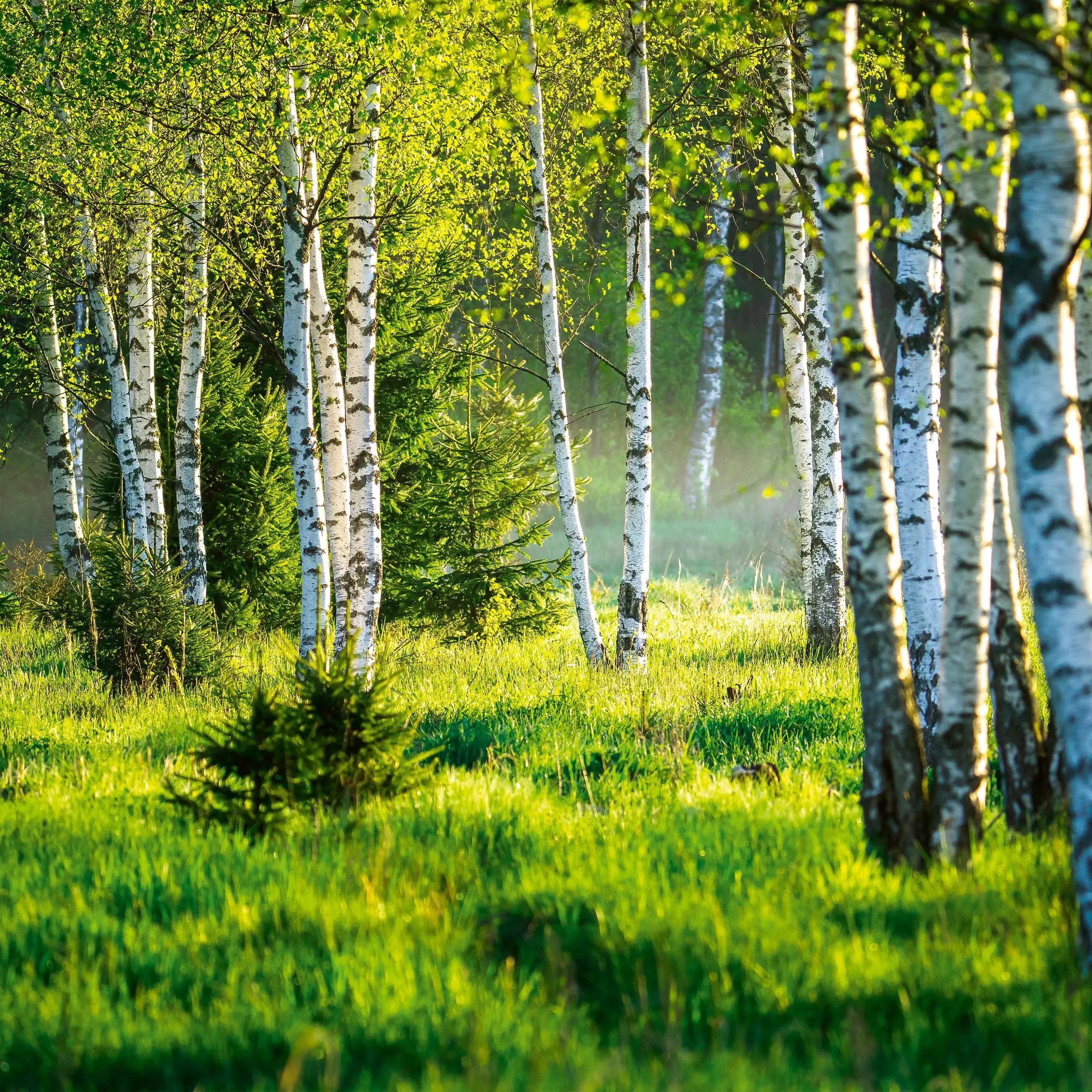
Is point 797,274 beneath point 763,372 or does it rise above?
beneath

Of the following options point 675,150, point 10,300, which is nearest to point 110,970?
point 675,150

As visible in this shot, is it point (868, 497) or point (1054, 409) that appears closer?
point (1054, 409)

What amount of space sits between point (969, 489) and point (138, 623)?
7.59 meters

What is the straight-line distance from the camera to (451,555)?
12586 millimetres

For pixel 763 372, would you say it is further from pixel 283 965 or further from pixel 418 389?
pixel 283 965

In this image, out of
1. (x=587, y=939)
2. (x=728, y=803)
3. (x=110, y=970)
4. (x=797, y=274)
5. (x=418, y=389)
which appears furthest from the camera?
(x=418, y=389)

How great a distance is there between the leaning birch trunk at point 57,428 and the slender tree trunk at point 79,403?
201mm

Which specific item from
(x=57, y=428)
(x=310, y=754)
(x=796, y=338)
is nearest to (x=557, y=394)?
(x=796, y=338)

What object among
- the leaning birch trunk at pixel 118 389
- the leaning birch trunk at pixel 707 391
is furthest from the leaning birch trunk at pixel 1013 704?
the leaning birch trunk at pixel 707 391

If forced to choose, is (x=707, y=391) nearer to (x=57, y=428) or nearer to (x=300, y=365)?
(x=57, y=428)

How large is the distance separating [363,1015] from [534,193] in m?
8.26

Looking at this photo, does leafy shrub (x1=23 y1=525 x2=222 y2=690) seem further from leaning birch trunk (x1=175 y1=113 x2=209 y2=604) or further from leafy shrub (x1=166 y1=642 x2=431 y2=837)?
leafy shrub (x1=166 y1=642 x2=431 y2=837)

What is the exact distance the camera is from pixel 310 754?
533cm

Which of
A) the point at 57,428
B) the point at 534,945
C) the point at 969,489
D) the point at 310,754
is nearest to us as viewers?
the point at 534,945
